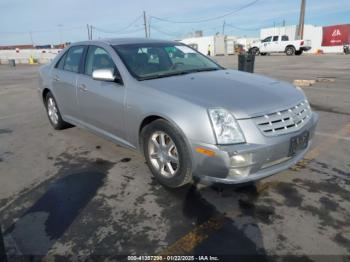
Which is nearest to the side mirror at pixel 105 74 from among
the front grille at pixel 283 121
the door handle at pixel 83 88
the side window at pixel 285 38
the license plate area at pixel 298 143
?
the door handle at pixel 83 88

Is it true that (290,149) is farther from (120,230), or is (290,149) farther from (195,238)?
(120,230)

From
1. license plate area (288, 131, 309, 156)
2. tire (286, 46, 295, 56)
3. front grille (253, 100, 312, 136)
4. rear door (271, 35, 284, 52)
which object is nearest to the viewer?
front grille (253, 100, 312, 136)

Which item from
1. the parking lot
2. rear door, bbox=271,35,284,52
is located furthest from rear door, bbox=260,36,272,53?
the parking lot

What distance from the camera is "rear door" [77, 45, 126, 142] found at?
3.72m

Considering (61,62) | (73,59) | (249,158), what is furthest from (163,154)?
(61,62)

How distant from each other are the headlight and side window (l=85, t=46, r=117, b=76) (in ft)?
5.39

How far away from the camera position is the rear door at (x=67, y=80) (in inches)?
183

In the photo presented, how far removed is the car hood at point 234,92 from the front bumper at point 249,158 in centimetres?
21

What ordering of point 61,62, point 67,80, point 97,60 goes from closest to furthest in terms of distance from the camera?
point 97,60 → point 67,80 → point 61,62

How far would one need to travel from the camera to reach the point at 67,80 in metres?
4.75

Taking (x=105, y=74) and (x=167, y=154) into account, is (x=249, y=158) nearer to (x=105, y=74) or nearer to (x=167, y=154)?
(x=167, y=154)

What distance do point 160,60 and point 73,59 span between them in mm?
1612

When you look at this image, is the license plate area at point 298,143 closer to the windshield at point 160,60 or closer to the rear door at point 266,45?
the windshield at point 160,60

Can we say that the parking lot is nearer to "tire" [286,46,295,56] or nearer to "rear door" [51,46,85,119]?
"rear door" [51,46,85,119]
